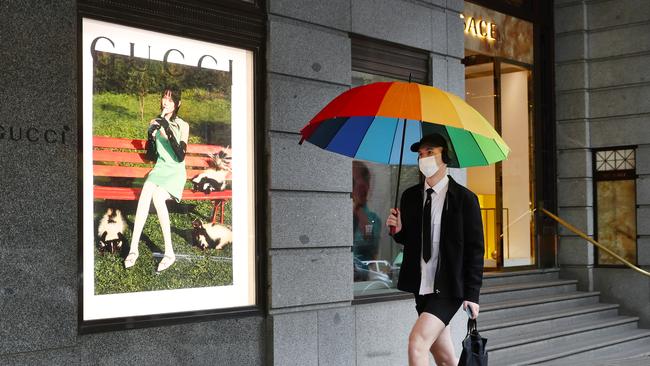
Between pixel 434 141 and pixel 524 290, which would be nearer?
pixel 434 141

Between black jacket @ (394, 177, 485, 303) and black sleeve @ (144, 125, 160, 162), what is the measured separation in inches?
84.7

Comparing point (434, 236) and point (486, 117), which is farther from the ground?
point (486, 117)

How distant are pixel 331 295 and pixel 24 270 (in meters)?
3.19

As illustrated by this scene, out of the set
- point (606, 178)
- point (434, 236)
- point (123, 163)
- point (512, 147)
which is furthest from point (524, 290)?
point (123, 163)

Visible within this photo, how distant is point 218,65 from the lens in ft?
24.9

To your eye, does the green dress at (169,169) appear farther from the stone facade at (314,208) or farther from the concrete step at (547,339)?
the concrete step at (547,339)

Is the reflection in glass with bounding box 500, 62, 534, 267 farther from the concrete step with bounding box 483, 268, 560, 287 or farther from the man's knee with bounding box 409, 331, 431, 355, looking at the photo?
the man's knee with bounding box 409, 331, 431, 355

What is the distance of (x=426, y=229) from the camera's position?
6.52 metres

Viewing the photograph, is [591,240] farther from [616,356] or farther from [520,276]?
[616,356]

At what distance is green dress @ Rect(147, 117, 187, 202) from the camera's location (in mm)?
7102

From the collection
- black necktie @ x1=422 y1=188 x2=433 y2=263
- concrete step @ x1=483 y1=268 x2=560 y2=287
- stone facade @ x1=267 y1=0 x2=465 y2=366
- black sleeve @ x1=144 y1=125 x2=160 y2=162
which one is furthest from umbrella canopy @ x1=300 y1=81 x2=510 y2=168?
concrete step @ x1=483 y1=268 x2=560 y2=287

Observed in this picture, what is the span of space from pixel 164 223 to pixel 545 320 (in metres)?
6.69

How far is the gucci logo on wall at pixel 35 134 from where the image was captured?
5922 mm

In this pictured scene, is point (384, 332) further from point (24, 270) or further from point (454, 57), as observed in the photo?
point (24, 270)
